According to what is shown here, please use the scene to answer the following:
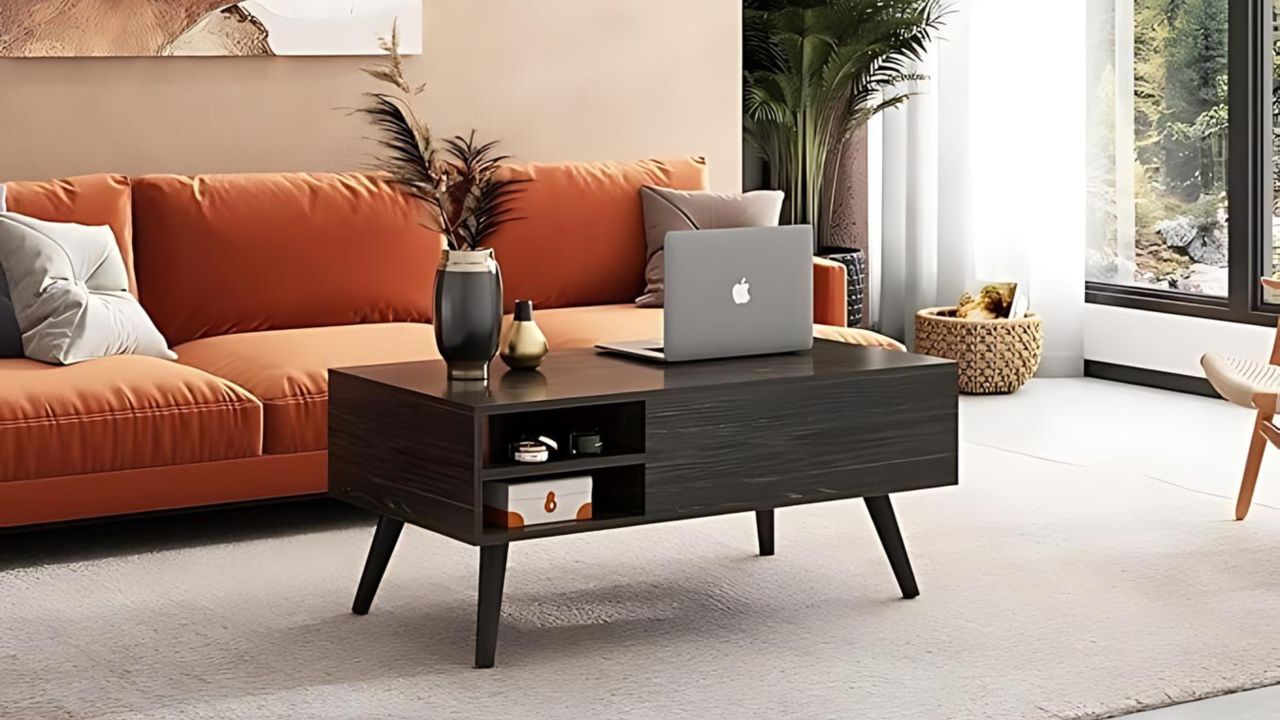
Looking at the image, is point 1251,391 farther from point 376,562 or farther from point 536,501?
point 376,562

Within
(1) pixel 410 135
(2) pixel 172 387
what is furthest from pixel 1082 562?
(1) pixel 410 135

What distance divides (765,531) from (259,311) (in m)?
1.64

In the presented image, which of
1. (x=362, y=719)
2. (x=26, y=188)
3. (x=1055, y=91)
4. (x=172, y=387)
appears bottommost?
(x=362, y=719)

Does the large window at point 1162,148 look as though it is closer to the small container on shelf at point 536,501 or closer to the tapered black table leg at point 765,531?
the tapered black table leg at point 765,531

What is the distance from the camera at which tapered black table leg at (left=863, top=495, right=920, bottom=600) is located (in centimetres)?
361

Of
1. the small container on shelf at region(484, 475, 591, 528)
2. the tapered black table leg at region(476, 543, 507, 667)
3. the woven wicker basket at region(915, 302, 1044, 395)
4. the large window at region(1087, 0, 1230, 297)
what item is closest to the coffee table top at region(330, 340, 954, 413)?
the small container on shelf at region(484, 475, 591, 528)

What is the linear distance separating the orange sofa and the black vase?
894mm

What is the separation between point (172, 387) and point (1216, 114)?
3.81 meters

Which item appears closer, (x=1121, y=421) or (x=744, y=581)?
(x=744, y=581)

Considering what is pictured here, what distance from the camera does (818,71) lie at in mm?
6691

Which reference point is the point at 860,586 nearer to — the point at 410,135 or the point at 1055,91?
the point at 410,135

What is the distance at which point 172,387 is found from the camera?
4.01m

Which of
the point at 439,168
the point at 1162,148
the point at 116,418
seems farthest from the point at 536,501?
the point at 1162,148

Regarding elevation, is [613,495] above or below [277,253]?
below
